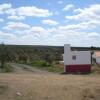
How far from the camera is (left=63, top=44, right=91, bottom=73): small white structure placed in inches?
1955

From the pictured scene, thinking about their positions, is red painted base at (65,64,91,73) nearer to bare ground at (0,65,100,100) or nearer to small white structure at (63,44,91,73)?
small white structure at (63,44,91,73)

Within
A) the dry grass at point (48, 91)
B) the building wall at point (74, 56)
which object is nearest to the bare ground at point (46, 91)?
the dry grass at point (48, 91)

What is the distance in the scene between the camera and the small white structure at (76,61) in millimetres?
49647

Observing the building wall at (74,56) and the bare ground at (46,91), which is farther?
the building wall at (74,56)

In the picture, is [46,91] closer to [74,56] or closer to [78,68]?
[78,68]

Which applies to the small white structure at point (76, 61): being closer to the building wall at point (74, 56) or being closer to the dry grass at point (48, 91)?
the building wall at point (74, 56)

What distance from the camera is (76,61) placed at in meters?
50.2

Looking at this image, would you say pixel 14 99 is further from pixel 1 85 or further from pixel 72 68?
pixel 72 68

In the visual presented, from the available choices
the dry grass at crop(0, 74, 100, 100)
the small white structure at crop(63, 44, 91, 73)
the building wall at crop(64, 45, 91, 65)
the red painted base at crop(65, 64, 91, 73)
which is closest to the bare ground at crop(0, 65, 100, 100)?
the dry grass at crop(0, 74, 100, 100)

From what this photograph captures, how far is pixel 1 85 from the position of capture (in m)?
17.2

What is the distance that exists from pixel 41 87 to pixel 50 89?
1.93ft

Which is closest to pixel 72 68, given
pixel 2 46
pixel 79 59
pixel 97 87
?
pixel 79 59

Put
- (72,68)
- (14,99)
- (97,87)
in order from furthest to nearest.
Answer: (72,68) < (97,87) < (14,99)

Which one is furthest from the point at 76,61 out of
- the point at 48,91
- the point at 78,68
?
the point at 48,91
